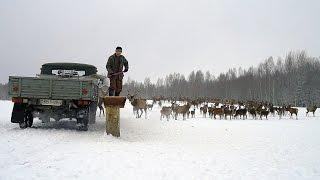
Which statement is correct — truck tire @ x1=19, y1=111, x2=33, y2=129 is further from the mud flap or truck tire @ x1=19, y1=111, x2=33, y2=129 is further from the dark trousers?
the dark trousers

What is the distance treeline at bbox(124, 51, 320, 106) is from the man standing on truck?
153 feet

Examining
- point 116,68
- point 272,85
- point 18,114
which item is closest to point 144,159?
point 116,68

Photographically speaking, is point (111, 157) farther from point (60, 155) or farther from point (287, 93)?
point (287, 93)

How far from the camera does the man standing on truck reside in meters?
12.2

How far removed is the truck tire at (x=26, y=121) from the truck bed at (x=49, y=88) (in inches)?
30.5

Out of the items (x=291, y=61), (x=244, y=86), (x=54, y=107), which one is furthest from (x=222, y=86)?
(x=54, y=107)

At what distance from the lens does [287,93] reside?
86062 mm

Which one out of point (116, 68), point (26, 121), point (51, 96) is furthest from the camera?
point (116, 68)

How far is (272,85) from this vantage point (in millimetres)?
91500

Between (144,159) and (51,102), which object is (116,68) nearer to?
(51,102)

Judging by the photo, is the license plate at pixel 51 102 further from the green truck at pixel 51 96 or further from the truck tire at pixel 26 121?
the truck tire at pixel 26 121

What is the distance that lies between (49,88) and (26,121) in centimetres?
153

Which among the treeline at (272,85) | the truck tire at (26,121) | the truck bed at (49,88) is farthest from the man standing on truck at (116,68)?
the treeline at (272,85)

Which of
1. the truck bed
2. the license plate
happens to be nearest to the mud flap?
the truck bed
